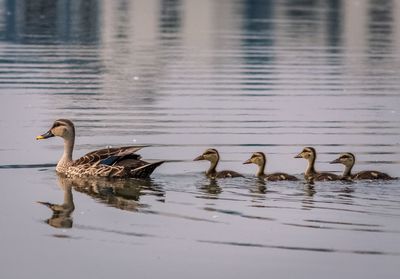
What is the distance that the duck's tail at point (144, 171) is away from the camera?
20016 millimetres

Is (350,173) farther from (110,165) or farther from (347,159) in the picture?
(110,165)

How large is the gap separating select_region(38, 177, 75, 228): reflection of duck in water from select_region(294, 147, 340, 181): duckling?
3.31 metres

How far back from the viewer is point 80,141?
23.2m

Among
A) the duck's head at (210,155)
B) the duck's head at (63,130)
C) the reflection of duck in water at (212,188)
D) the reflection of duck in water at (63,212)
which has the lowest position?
the reflection of duck in water at (63,212)

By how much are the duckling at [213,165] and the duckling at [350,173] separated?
1459 mm

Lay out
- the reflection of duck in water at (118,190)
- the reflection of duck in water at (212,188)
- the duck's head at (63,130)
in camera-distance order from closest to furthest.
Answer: the reflection of duck in water at (118,190) → the reflection of duck in water at (212,188) → the duck's head at (63,130)

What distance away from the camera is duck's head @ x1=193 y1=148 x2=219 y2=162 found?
20.4 meters

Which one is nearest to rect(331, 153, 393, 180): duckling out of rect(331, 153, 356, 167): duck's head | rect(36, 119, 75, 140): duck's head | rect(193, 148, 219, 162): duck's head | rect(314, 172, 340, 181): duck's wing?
rect(331, 153, 356, 167): duck's head

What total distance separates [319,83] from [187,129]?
27.7ft

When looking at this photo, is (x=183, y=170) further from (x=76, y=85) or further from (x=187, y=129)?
(x=76, y=85)

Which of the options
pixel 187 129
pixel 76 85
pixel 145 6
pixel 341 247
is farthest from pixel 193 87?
pixel 145 6

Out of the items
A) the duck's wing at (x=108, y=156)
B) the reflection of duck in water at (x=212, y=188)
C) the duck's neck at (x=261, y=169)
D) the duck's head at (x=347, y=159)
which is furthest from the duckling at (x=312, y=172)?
the duck's wing at (x=108, y=156)

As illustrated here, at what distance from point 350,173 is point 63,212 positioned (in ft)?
14.4

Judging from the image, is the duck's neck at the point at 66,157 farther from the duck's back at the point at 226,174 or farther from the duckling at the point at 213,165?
the duck's back at the point at 226,174
